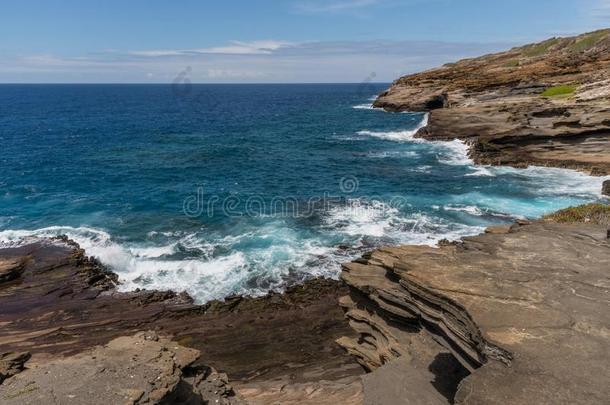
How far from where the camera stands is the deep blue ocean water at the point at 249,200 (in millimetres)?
32000

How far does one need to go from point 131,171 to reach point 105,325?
3622cm

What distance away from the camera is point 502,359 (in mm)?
11195

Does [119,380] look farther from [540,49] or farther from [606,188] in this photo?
[540,49]

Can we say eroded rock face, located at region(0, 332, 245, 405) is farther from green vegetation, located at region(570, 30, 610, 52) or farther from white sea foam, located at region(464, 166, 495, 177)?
green vegetation, located at region(570, 30, 610, 52)

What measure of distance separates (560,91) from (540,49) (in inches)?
3060

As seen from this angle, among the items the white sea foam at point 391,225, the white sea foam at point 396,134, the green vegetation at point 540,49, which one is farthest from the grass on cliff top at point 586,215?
the green vegetation at point 540,49

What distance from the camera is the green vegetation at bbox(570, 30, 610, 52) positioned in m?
109

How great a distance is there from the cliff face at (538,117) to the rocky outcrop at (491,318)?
36.2m

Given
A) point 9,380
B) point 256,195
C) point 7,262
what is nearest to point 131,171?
point 256,195

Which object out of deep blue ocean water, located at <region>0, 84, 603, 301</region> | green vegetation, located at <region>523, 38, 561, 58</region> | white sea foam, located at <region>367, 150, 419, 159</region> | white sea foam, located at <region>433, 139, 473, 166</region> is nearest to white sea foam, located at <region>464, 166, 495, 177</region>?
deep blue ocean water, located at <region>0, 84, 603, 301</region>

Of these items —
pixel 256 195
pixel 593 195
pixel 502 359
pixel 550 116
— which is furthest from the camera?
pixel 550 116

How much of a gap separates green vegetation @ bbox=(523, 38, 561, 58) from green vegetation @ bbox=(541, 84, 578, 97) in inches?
2632

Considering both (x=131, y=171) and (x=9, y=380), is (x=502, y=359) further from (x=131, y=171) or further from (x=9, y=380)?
(x=131, y=171)

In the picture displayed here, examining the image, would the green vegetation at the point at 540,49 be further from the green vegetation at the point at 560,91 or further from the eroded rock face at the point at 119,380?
the eroded rock face at the point at 119,380
